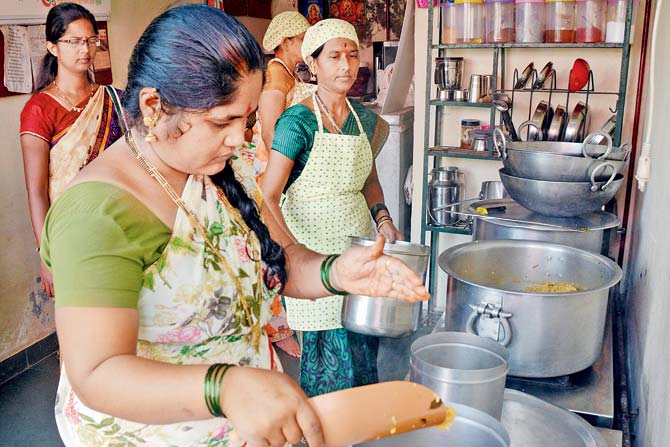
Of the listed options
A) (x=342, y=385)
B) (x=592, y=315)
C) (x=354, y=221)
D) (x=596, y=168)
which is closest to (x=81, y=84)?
(x=354, y=221)

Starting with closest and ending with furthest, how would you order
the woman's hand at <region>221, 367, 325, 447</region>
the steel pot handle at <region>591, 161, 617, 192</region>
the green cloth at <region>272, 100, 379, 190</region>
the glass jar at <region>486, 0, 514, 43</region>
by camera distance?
the woman's hand at <region>221, 367, 325, 447</region>, the steel pot handle at <region>591, 161, 617, 192</region>, the green cloth at <region>272, 100, 379, 190</region>, the glass jar at <region>486, 0, 514, 43</region>

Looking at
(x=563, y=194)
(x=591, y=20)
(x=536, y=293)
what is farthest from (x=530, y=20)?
(x=536, y=293)

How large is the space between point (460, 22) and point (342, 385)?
65.1 inches

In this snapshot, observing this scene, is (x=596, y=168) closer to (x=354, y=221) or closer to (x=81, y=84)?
(x=354, y=221)

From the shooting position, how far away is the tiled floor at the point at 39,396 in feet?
8.61

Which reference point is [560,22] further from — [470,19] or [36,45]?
[36,45]

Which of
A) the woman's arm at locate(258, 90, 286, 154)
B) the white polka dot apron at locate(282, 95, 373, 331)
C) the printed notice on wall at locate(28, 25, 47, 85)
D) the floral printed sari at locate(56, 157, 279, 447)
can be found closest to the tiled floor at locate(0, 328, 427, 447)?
the white polka dot apron at locate(282, 95, 373, 331)

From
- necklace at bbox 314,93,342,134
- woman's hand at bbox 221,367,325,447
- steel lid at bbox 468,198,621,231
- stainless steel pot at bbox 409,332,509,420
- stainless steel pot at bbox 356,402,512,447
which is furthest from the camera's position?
necklace at bbox 314,93,342,134

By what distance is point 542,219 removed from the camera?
6.18 feet

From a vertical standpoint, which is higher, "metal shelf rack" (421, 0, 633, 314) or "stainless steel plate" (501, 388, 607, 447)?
"metal shelf rack" (421, 0, 633, 314)

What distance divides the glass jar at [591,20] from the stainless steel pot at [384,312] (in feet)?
4.52

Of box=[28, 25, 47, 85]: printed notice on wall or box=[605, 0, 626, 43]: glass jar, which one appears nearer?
box=[605, 0, 626, 43]: glass jar

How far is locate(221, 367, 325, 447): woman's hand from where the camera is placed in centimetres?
82

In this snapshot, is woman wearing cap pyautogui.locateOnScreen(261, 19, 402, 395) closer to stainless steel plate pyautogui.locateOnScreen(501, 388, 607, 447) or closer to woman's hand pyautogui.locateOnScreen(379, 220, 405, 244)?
woman's hand pyautogui.locateOnScreen(379, 220, 405, 244)
